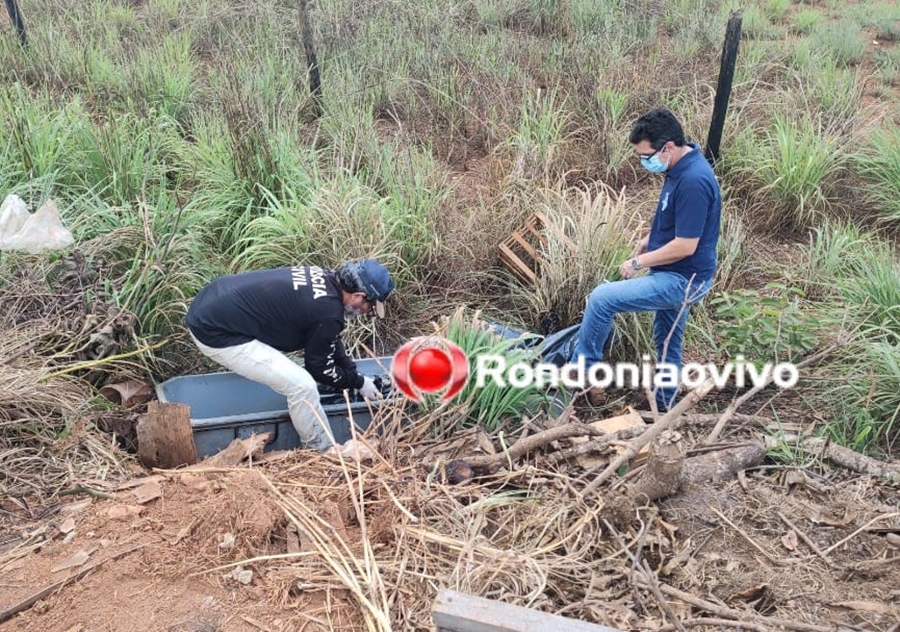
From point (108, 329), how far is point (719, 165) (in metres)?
4.70

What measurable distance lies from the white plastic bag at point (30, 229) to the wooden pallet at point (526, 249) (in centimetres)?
273

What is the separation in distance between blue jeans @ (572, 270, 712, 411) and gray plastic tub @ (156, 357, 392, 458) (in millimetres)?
1120

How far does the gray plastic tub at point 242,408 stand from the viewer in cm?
375

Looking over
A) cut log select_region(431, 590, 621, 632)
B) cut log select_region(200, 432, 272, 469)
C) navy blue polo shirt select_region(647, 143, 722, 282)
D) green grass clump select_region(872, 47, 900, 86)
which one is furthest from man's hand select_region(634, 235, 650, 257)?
green grass clump select_region(872, 47, 900, 86)

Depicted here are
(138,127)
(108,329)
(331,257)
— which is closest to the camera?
(108,329)

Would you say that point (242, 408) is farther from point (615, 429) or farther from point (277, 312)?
point (615, 429)

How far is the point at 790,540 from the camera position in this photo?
307cm

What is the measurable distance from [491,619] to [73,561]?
1.67 metres

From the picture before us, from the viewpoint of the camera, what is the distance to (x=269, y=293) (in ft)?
12.2

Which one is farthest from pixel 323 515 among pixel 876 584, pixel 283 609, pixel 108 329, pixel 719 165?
pixel 719 165

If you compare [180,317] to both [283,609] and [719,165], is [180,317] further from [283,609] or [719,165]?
[719,165]

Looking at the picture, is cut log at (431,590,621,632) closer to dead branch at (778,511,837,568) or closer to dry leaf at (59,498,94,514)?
dead branch at (778,511,837,568)

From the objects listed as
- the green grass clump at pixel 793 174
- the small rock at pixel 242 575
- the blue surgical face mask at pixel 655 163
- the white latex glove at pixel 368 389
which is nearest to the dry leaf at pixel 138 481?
the small rock at pixel 242 575

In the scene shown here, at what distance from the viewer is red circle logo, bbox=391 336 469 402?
3711 millimetres
